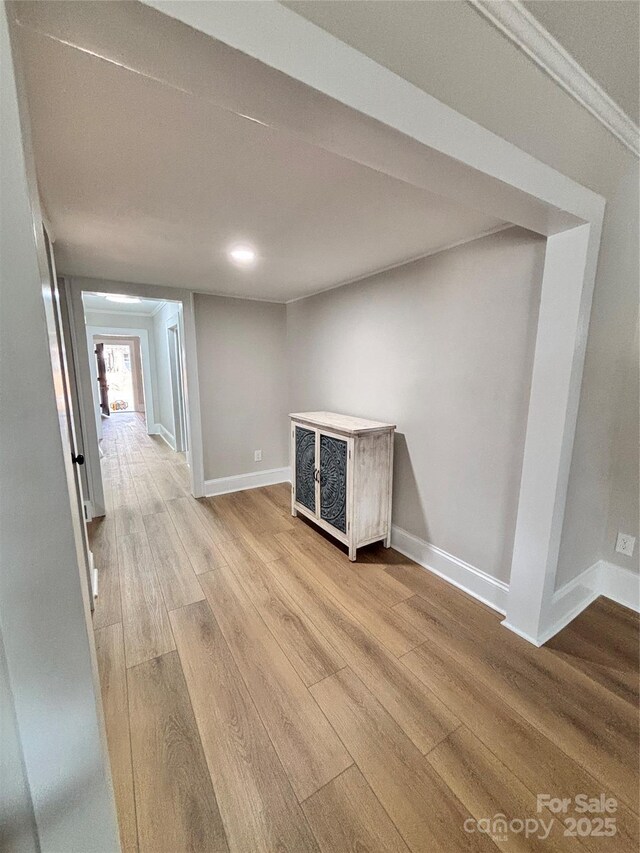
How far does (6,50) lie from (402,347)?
2.10 metres

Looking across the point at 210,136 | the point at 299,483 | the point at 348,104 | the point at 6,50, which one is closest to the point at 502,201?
the point at 348,104

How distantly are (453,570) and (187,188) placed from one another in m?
2.42

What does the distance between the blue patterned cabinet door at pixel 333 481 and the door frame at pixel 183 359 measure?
149 cm

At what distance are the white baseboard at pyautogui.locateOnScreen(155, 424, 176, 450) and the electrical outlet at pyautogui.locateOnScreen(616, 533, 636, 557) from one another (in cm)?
526

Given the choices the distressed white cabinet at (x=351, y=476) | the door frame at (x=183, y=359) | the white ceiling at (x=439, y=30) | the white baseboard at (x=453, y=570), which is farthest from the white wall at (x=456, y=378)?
the door frame at (x=183, y=359)

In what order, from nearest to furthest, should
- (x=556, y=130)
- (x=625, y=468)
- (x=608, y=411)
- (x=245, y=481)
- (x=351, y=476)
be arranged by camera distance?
(x=556, y=130) < (x=608, y=411) < (x=625, y=468) < (x=351, y=476) < (x=245, y=481)

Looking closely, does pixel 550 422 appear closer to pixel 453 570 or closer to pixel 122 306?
pixel 453 570

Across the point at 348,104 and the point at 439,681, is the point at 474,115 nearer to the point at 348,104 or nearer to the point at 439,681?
the point at 348,104

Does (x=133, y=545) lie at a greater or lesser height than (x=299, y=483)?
lesser

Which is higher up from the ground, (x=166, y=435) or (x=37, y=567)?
(x=37, y=567)

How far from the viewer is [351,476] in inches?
87.9

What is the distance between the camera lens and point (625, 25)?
85 cm

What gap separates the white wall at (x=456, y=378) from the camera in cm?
171

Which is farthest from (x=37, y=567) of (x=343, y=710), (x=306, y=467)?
(x=306, y=467)
